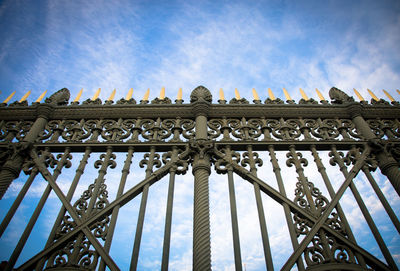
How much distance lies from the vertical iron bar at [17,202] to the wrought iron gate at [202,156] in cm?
2

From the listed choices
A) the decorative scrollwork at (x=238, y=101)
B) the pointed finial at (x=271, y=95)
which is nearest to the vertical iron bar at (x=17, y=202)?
the decorative scrollwork at (x=238, y=101)

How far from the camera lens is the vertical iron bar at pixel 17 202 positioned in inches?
177

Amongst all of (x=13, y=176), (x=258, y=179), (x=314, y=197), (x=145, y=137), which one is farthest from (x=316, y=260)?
(x=13, y=176)

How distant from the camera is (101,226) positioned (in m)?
4.41

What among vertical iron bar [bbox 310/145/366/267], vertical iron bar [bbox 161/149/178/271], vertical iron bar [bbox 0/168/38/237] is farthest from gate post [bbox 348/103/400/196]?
vertical iron bar [bbox 0/168/38/237]

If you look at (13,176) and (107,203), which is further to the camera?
(13,176)

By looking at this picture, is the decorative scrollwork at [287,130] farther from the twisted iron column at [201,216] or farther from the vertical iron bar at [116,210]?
the vertical iron bar at [116,210]

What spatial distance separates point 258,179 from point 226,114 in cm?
190

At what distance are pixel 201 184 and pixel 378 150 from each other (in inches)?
143

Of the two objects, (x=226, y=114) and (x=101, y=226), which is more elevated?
(x=226, y=114)

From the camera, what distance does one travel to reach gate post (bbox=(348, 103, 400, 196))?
5.10 metres

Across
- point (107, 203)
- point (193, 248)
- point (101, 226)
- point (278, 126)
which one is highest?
point (278, 126)

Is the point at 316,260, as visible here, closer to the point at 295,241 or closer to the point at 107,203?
the point at 295,241

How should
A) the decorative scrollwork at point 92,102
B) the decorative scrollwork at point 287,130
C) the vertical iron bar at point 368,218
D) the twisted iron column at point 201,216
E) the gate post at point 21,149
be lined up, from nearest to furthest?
the twisted iron column at point 201,216, the vertical iron bar at point 368,218, the gate post at point 21,149, the decorative scrollwork at point 287,130, the decorative scrollwork at point 92,102
